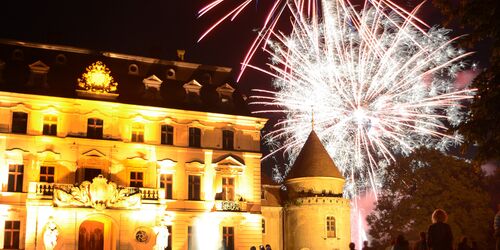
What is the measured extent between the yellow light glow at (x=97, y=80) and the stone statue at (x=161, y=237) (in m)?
9.18

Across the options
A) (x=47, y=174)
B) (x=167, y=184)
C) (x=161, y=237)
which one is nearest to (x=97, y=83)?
(x=47, y=174)

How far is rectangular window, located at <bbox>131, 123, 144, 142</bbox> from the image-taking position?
40750 millimetres

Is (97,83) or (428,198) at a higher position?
(97,83)

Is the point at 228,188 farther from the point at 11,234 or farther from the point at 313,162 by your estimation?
the point at 11,234

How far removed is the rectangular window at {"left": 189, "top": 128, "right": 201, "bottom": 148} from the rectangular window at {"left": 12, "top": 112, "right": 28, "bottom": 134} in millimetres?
10230

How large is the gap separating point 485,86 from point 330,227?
3016 centimetres

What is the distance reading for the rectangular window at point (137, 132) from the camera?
4075 centimetres

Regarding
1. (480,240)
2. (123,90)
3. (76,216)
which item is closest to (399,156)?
(480,240)

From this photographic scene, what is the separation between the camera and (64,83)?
40.2 metres

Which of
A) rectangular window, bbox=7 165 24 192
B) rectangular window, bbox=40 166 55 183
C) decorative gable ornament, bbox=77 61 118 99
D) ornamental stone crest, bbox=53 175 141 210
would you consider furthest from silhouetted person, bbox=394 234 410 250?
decorative gable ornament, bbox=77 61 118 99

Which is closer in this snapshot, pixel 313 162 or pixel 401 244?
pixel 401 244

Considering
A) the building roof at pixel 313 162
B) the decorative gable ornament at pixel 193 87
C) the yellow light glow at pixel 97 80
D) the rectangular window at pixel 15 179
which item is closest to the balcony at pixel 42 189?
the rectangular window at pixel 15 179

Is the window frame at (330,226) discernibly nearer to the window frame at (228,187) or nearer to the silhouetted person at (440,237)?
the window frame at (228,187)

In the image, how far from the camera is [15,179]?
3744 centimetres
